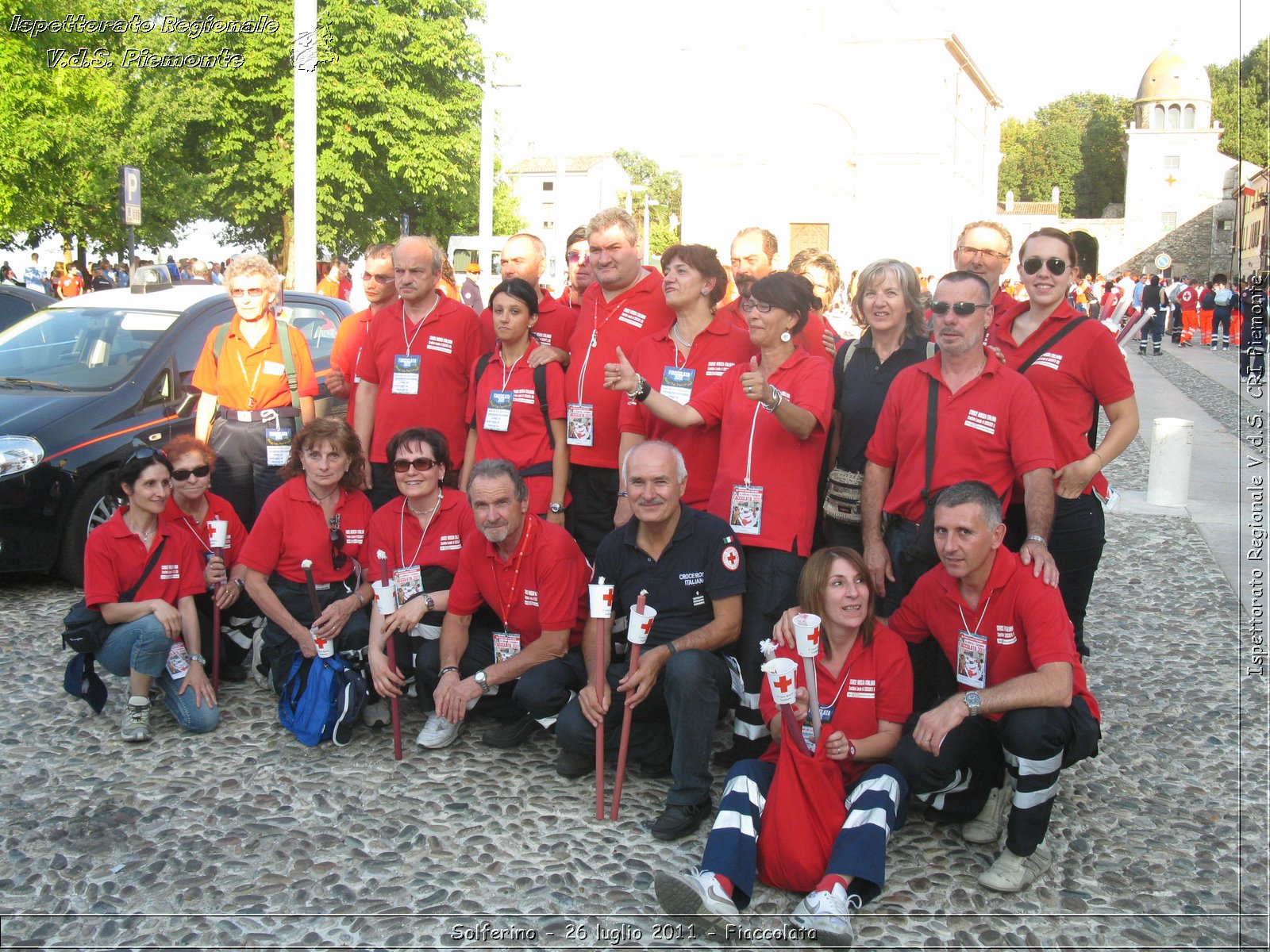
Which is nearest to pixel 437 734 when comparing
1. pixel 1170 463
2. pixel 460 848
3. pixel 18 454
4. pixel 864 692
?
pixel 460 848

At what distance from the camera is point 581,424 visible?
5.51 m

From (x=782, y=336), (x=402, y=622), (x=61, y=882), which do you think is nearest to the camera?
(x=61, y=882)

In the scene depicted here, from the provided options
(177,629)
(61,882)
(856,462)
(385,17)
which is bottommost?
(61,882)

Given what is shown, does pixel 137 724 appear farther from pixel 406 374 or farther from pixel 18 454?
pixel 18 454

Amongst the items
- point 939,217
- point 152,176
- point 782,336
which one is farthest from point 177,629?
point 939,217

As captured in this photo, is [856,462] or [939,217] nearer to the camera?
[856,462]

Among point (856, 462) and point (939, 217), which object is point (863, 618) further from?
point (939, 217)

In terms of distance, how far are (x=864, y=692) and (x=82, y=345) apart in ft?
20.2

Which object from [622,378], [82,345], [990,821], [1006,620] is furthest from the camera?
[82,345]

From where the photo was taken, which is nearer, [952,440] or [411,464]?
[952,440]

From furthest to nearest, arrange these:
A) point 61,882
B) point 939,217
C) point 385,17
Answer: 1. point 939,217
2. point 385,17
3. point 61,882

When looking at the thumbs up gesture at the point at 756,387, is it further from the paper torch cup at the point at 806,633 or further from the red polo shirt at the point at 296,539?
the red polo shirt at the point at 296,539

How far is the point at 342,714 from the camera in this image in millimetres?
5004

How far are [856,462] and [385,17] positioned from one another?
117 feet
